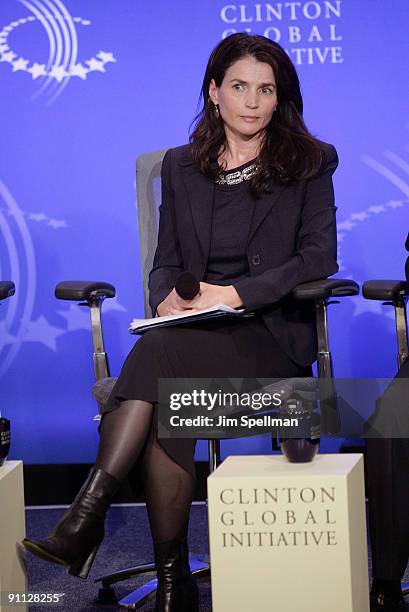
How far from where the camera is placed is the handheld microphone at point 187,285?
293cm

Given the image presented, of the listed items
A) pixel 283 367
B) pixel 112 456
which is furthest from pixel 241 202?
pixel 112 456

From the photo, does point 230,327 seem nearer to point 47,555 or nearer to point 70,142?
point 47,555

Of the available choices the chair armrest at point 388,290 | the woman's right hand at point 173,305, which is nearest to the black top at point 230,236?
the woman's right hand at point 173,305

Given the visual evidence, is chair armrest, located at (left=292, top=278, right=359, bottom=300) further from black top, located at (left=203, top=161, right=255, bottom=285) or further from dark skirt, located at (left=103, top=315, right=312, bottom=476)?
black top, located at (left=203, top=161, right=255, bottom=285)

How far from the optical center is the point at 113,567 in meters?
3.42

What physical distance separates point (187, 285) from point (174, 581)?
2.74 feet

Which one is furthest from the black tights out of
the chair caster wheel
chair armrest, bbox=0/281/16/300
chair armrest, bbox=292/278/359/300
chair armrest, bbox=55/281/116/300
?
chair armrest, bbox=0/281/16/300

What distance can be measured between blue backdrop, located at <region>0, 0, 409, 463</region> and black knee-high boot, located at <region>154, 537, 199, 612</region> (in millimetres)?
1863

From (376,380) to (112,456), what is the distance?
2020mm

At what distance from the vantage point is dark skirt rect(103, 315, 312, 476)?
2699mm

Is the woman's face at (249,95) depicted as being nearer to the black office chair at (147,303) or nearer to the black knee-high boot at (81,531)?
the black office chair at (147,303)

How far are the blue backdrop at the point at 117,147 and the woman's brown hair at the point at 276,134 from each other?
3.49 feet

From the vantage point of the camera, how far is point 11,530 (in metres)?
2.52

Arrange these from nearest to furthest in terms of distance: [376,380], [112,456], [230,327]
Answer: [112,456], [230,327], [376,380]
